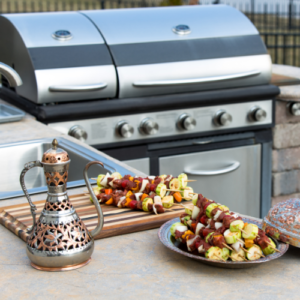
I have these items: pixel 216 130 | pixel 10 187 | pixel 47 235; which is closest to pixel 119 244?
pixel 47 235

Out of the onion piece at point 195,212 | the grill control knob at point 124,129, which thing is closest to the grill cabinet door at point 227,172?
the grill control knob at point 124,129

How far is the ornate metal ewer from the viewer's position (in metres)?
0.96

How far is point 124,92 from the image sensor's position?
2.71 meters

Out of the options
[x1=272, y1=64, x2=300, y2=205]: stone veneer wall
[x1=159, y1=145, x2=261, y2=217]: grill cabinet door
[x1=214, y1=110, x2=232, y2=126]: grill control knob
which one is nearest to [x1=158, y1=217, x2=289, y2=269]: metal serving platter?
[x1=159, y1=145, x2=261, y2=217]: grill cabinet door

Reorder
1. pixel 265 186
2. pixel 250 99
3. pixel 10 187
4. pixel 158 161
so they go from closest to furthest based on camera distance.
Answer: pixel 10 187, pixel 158 161, pixel 250 99, pixel 265 186

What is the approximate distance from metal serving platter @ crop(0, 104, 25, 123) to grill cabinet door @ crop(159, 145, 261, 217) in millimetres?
874

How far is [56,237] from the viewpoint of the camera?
37.9 inches

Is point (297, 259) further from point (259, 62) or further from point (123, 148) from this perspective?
point (259, 62)

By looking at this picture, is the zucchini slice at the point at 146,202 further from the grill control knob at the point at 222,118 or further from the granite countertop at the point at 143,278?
the grill control knob at the point at 222,118

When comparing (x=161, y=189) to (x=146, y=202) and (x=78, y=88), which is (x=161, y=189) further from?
(x=78, y=88)

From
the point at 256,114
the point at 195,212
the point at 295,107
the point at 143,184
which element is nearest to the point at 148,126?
the point at 256,114

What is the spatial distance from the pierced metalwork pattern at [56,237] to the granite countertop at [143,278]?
0.19ft

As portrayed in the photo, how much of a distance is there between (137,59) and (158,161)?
0.62 m

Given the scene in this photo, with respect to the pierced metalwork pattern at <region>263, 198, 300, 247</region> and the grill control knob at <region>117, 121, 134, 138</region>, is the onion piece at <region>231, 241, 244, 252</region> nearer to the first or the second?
the pierced metalwork pattern at <region>263, 198, 300, 247</region>
